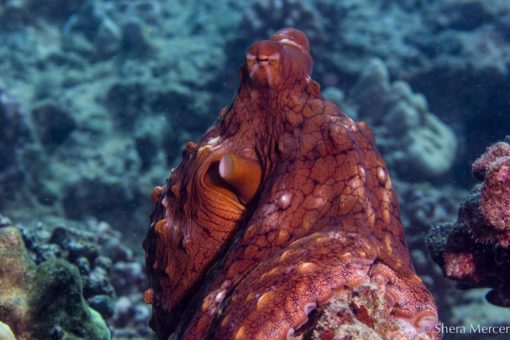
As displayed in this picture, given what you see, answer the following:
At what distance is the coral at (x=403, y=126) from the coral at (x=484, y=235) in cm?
627

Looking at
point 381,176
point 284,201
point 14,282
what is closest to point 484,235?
point 381,176

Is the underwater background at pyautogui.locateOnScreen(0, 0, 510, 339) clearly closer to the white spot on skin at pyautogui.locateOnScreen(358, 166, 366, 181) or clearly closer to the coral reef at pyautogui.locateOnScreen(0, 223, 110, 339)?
the coral reef at pyautogui.locateOnScreen(0, 223, 110, 339)

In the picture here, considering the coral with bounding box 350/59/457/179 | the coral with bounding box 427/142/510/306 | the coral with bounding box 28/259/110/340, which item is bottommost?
the coral with bounding box 350/59/457/179

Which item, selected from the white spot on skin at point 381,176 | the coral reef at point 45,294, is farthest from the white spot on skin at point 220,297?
the coral reef at point 45,294

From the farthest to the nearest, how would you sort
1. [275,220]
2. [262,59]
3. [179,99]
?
[179,99] → [262,59] → [275,220]

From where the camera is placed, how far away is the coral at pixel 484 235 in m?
2.73

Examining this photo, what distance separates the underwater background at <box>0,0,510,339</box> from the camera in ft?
29.2

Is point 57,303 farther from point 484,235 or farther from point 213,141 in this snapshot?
point 484,235

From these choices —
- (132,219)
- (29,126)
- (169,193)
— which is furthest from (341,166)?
(29,126)

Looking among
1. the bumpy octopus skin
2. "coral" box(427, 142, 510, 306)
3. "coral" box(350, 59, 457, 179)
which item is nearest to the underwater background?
"coral" box(350, 59, 457, 179)

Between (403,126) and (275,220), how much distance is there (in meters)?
8.91

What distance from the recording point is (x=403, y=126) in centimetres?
1034

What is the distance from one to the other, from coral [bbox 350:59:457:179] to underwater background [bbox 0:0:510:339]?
0.03 metres

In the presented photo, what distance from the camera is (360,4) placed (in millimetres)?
13422
